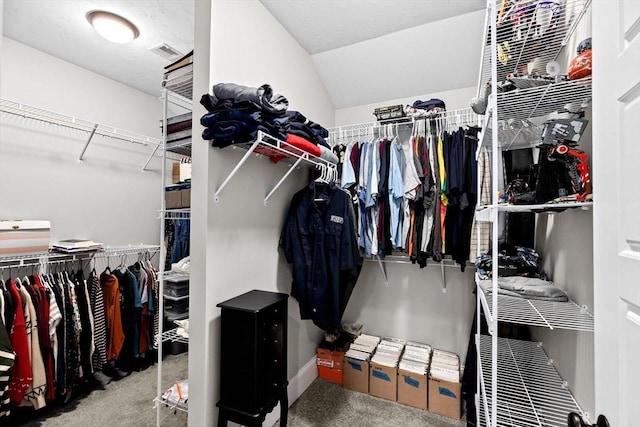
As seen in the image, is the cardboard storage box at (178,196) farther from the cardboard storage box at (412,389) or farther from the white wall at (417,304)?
the cardboard storage box at (412,389)

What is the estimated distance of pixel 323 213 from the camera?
6.84ft

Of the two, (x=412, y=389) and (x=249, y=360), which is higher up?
(x=249, y=360)

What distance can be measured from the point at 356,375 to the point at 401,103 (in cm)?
239

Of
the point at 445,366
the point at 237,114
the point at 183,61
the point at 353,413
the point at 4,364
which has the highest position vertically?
the point at 183,61

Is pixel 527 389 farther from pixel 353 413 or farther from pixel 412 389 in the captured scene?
pixel 353 413

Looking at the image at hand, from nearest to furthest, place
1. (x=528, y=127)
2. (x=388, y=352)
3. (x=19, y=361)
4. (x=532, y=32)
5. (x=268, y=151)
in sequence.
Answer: (x=532, y=32) < (x=528, y=127) < (x=268, y=151) < (x=19, y=361) < (x=388, y=352)

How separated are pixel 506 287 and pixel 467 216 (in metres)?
0.81

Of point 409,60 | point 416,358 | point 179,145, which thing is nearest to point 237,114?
point 179,145

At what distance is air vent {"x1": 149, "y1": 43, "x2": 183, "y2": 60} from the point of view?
7.48 feet

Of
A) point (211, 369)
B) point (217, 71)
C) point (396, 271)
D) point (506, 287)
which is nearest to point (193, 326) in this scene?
point (211, 369)

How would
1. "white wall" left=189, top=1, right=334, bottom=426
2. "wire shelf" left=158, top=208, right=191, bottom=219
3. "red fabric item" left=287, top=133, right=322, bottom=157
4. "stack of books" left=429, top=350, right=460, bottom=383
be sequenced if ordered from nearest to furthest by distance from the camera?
"white wall" left=189, top=1, right=334, bottom=426
"red fabric item" left=287, top=133, right=322, bottom=157
"wire shelf" left=158, top=208, right=191, bottom=219
"stack of books" left=429, top=350, right=460, bottom=383

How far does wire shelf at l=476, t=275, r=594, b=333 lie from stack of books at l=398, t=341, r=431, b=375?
1.17 meters

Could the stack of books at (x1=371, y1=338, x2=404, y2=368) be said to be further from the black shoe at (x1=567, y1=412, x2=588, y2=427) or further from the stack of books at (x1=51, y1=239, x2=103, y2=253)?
the stack of books at (x1=51, y1=239, x2=103, y2=253)

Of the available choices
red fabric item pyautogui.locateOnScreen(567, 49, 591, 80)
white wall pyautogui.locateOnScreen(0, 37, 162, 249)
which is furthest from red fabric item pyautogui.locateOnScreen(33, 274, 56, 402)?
red fabric item pyautogui.locateOnScreen(567, 49, 591, 80)
